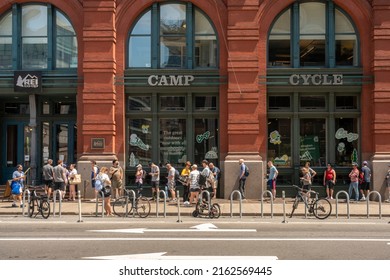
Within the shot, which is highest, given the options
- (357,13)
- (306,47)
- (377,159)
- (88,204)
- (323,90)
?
(357,13)

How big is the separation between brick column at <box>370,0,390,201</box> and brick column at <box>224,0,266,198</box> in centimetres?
519

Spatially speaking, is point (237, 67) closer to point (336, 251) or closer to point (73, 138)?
point (73, 138)

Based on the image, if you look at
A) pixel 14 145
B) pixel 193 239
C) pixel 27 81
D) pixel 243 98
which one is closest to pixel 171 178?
pixel 243 98

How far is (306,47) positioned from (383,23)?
356 cm

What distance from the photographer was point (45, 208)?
17406 mm

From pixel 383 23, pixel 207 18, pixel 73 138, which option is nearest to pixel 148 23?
pixel 207 18

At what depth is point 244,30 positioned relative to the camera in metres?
23.1

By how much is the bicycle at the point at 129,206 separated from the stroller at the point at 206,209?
1.73 m

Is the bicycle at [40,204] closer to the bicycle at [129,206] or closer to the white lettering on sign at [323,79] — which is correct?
the bicycle at [129,206]

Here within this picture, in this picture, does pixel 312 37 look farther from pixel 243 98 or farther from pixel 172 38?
pixel 172 38

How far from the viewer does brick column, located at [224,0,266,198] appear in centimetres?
2278

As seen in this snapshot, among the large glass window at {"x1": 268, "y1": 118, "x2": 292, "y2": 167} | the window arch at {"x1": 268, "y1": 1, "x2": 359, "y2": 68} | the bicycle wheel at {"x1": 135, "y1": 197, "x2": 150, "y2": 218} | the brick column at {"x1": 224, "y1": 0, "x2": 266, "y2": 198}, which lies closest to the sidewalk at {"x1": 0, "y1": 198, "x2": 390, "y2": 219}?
the bicycle wheel at {"x1": 135, "y1": 197, "x2": 150, "y2": 218}

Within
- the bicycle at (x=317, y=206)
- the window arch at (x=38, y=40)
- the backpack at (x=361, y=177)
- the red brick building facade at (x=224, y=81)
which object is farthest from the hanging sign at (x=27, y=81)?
the backpack at (x=361, y=177)

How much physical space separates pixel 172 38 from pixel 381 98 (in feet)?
33.1
